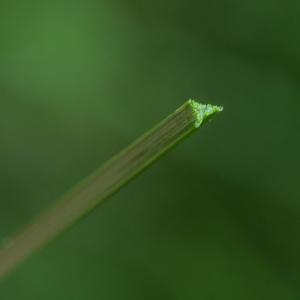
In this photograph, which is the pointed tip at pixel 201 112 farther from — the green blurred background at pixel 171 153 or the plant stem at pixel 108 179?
the green blurred background at pixel 171 153

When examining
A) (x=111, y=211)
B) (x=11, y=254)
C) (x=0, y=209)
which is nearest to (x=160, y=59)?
(x=111, y=211)

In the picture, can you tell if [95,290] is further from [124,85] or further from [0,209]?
[124,85]

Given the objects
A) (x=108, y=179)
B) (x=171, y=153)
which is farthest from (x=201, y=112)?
(x=171, y=153)

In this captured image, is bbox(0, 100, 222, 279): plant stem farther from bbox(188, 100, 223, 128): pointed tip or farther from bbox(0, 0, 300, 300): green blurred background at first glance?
bbox(0, 0, 300, 300): green blurred background

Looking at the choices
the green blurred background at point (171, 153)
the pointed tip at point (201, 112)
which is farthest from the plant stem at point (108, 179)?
the green blurred background at point (171, 153)

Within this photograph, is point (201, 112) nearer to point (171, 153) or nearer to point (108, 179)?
point (108, 179)

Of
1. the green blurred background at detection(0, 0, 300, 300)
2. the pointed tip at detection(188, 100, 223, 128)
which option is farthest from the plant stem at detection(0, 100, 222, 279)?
the green blurred background at detection(0, 0, 300, 300)

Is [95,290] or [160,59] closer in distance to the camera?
[95,290]
